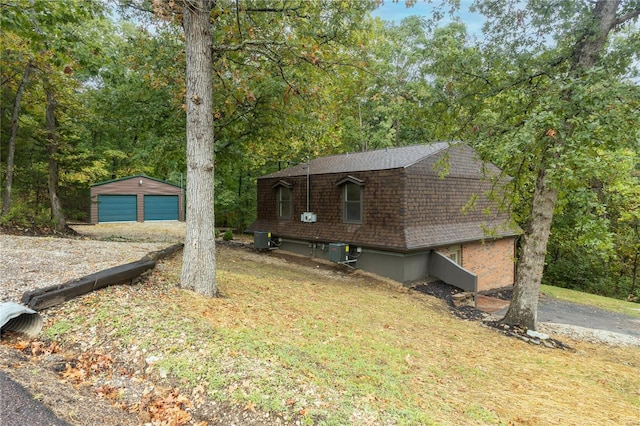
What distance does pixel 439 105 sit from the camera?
841cm

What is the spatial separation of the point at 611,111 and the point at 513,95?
1.90 metres

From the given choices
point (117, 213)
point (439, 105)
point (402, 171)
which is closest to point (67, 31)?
point (439, 105)

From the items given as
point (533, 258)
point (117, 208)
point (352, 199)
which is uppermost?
point (352, 199)

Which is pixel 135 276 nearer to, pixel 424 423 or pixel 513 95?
pixel 424 423

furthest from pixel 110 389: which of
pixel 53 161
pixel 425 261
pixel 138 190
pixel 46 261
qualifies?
pixel 138 190

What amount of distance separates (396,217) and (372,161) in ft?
9.60

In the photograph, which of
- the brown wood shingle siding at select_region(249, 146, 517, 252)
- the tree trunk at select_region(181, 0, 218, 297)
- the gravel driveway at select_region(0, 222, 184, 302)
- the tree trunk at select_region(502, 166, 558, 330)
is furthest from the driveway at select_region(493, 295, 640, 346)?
the gravel driveway at select_region(0, 222, 184, 302)

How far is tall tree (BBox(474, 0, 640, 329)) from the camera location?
5.48 m

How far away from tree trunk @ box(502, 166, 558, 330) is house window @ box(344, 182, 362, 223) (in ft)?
18.2

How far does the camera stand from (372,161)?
42.8 ft

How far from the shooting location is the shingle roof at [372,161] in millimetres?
11924

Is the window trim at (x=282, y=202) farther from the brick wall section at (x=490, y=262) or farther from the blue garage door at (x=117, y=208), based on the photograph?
the blue garage door at (x=117, y=208)

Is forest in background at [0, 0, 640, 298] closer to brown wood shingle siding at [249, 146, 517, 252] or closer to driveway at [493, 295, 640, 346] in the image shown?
brown wood shingle siding at [249, 146, 517, 252]

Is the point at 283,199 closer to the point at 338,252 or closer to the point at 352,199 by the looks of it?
the point at 352,199
